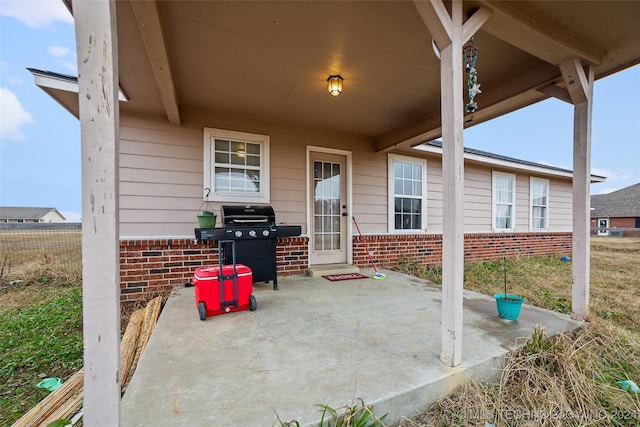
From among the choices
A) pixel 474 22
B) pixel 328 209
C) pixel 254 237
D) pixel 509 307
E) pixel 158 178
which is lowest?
pixel 509 307

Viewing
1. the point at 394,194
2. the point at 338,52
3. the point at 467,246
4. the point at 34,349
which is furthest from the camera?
the point at 467,246

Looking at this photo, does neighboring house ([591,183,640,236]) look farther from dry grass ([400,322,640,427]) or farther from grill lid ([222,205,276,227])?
grill lid ([222,205,276,227])

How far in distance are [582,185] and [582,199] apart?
14 centimetres

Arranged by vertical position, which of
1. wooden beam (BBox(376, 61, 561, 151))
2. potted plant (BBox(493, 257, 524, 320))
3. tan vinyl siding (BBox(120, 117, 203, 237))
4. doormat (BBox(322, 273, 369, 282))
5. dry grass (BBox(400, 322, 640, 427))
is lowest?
dry grass (BBox(400, 322, 640, 427))

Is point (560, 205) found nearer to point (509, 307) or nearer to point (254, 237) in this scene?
point (509, 307)

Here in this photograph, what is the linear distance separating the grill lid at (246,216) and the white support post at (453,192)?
7.85 feet

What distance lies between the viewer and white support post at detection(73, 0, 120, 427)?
1.10 m

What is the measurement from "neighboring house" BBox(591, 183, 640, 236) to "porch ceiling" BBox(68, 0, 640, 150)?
25.2 m

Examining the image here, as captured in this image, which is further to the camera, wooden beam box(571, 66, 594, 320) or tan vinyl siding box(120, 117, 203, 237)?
tan vinyl siding box(120, 117, 203, 237)

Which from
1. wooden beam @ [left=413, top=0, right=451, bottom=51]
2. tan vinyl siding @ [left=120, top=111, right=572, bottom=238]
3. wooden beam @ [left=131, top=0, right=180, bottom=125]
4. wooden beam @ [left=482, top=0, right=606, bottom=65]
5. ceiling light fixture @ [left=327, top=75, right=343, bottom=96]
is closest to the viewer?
wooden beam @ [left=413, top=0, right=451, bottom=51]

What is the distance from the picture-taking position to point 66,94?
3.05 metres

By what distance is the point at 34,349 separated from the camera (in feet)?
8.07

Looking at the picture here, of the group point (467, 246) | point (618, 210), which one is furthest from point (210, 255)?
point (618, 210)

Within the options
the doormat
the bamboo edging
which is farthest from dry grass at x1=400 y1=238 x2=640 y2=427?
the doormat
